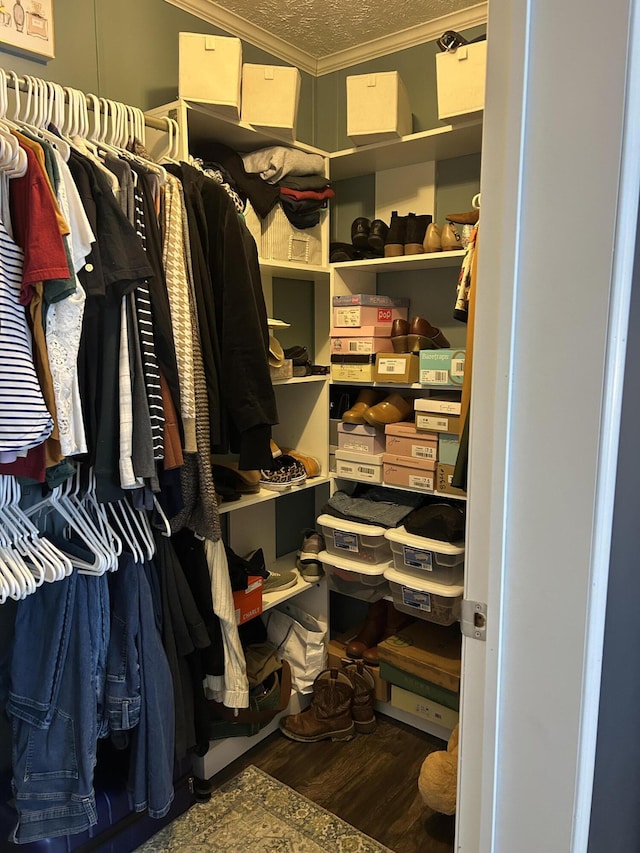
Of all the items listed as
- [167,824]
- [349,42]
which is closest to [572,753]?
[167,824]

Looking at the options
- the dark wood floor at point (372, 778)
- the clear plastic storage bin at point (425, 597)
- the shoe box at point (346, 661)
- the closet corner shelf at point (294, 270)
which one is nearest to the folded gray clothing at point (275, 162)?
the closet corner shelf at point (294, 270)

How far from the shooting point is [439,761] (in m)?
1.75

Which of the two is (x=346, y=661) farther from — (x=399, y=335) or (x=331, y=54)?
(x=331, y=54)

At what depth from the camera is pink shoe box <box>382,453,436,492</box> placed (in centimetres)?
211

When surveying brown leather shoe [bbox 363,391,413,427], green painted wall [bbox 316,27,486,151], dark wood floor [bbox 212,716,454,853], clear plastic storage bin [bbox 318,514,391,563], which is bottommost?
dark wood floor [bbox 212,716,454,853]

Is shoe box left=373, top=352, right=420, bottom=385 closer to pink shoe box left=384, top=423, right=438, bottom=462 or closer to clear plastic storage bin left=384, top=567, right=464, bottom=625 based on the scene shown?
pink shoe box left=384, top=423, right=438, bottom=462

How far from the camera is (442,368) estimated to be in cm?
201

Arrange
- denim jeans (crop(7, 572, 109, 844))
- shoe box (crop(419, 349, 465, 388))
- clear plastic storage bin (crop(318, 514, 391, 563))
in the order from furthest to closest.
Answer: clear plastic storage bin (crop(318, 514, 391, 563)) → shoe box (crop(419, 349, 465, 388)) → denim jeans (crop(7, 572, 109, 844))

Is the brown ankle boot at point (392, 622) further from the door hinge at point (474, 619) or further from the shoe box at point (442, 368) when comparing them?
the door hinge at point (474, 619)

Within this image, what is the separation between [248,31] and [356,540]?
190cm

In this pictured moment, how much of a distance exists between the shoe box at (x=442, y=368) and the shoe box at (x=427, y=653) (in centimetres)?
89

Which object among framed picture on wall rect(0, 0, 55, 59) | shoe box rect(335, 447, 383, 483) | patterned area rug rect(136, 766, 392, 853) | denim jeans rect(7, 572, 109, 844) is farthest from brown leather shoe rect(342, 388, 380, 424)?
framed picture on wall rect(0, 0, 55, 59)

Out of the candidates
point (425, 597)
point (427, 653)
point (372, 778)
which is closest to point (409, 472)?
point (425, 597)

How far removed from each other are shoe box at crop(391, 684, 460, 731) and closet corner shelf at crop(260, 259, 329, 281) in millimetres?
1543
